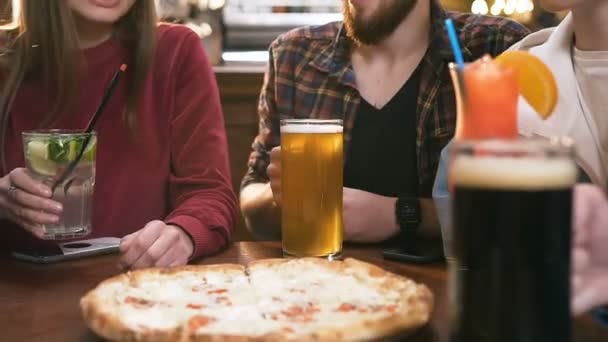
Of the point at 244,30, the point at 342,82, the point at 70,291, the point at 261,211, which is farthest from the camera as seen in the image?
the point at 244,30

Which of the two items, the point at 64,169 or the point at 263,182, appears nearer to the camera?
the point at 64,169

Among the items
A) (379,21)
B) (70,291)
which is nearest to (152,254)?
(70,291)

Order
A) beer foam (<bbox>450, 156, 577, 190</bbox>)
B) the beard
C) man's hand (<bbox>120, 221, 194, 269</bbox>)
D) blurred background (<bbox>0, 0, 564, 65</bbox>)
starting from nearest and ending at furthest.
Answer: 1. beer foam (<bbox>450, 156, 577, 190</bbox>)
2. man's hand (<bbox>120, 221, 194, 269</bbox>)
3. the beard
4. blurred background (<bbox>0, 0, 564, 65</bbox>)

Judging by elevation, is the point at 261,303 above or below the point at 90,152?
below

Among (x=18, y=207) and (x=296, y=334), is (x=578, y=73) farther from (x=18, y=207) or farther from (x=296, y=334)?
(x=18, y=207)

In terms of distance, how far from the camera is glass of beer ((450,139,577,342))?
0.60 metres

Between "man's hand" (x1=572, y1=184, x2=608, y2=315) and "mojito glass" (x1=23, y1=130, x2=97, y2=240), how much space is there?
0.85 m

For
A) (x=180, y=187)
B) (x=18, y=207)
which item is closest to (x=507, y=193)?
(x=18, y=207)

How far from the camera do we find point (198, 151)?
170 centimetres

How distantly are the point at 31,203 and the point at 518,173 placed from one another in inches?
36.1

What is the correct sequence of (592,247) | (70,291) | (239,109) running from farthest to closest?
(239,109), (70,291), (592,247)

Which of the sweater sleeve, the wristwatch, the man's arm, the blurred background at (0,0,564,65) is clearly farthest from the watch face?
the blurred background at (0,0,564,65)

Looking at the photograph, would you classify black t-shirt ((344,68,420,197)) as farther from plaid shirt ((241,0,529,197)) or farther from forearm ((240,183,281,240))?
forearm ((240,183,281,240))

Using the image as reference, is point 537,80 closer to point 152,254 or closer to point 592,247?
point 592,247
